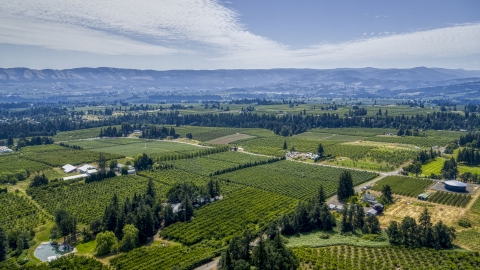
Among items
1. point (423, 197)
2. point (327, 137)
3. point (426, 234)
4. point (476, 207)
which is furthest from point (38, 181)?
point (327, 137)

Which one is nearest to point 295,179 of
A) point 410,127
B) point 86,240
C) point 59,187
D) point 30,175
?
point 86,240

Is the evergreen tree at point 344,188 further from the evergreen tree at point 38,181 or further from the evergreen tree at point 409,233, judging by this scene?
the evergreen tree at point 38,181

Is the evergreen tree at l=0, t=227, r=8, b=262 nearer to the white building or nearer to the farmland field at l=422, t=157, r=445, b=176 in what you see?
the white building

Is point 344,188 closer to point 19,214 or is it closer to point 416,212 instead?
point 416,212

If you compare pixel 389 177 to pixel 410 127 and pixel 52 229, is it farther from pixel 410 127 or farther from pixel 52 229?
pixel 410 127

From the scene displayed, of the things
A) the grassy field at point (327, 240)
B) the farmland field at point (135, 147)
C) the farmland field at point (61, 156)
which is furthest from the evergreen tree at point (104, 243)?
the farmland field at point (135, 147)

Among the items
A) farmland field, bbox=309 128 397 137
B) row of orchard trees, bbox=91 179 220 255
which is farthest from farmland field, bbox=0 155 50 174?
farmland field, bbox=309 128 397 137
